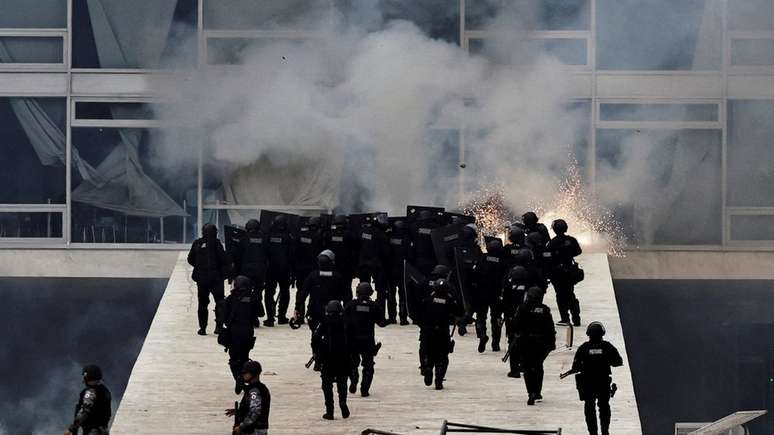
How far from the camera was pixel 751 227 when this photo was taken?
27.3m

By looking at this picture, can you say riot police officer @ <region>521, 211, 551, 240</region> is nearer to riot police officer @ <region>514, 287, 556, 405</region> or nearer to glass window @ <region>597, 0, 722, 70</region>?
riot police officer @ <region>514, 287, 556, 405</region>

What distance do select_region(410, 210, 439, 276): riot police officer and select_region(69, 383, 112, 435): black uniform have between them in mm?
5968

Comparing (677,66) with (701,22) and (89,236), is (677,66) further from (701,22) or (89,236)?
(89,236)

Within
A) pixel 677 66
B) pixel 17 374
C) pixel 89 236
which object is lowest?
pixel 17 374

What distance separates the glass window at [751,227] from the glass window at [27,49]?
10.0 metres

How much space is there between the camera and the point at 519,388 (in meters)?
19.7

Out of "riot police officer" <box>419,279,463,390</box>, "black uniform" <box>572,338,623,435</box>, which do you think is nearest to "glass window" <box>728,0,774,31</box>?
"riot police officer" <box>419,279,463,390</box>

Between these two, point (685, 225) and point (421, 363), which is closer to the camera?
point (421, 363)

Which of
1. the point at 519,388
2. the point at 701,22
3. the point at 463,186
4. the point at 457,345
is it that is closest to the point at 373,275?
the point at 457,345

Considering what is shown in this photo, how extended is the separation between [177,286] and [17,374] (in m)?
4.96

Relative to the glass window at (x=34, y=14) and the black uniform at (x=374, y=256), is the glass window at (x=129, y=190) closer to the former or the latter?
the glass window at (x=34, y=14)

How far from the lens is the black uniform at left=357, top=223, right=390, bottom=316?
861 inches

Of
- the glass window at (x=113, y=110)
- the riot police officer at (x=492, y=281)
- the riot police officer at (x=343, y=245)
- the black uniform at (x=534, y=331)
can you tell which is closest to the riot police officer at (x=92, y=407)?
the black uniform at (x=534, y=331)

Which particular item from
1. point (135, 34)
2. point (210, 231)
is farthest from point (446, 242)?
point (135, 34)
